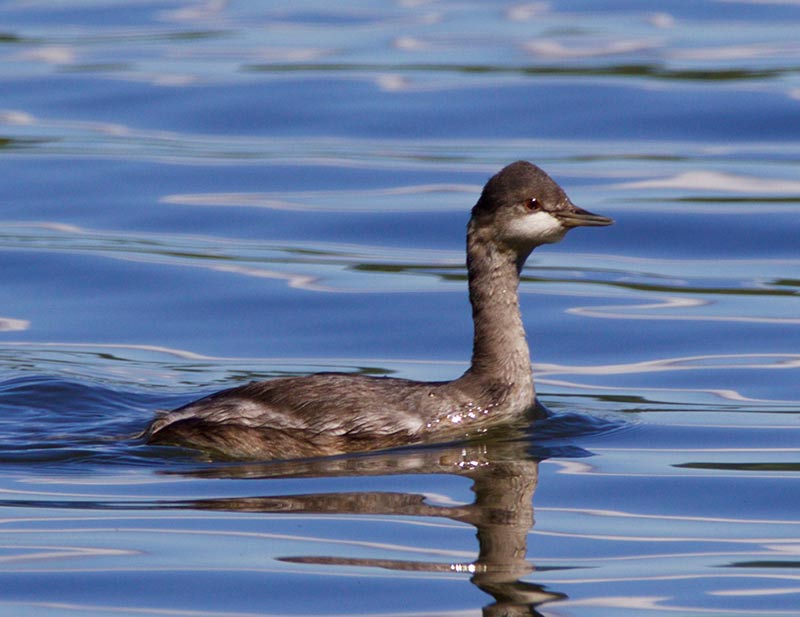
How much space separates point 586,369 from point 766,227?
4.77 meters

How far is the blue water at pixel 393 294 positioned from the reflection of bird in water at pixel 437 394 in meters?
0.20

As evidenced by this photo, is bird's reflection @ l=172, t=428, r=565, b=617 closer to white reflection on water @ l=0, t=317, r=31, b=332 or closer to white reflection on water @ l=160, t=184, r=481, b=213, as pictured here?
white reflection on water @ l=0, t=317, r=31, b=332

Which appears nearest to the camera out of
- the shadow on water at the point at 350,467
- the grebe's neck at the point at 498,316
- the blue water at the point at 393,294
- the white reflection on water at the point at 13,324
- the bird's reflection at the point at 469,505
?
the bird's reflection at the point at 469,505

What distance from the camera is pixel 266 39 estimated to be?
26641 millimetres

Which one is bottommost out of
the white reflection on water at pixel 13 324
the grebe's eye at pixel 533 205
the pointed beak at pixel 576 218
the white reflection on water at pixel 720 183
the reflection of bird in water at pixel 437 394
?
the reflection of bird in water at pixel 437 394

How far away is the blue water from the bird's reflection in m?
0.03

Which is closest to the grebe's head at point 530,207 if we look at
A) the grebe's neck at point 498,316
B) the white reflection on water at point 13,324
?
the grebe's neck at point 498,316

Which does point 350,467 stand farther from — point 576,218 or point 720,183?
point 720,183

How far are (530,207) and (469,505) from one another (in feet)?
7.15

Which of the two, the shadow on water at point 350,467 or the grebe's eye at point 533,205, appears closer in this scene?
the shadow on water at point 350,467

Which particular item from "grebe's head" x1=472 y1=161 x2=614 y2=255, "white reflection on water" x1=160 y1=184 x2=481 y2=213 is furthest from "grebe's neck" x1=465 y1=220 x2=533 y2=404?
"white reflection on water" x1=160 y1=184 x2=481 y2=213

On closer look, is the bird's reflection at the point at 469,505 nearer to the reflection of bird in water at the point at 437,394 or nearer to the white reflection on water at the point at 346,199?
the reflection of bird in water at the point at 437,394

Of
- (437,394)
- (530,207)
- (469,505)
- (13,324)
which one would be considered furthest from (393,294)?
(469,505)

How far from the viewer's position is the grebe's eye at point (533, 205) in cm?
1081
